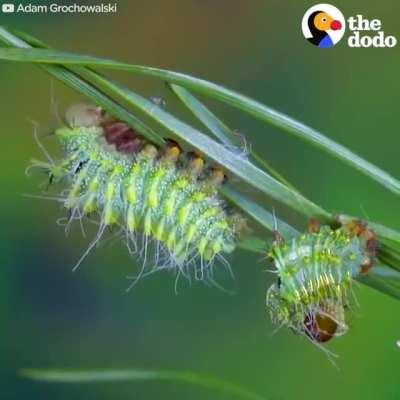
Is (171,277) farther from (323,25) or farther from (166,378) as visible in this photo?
(323,25)

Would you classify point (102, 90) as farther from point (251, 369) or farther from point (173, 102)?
point (251, 369)

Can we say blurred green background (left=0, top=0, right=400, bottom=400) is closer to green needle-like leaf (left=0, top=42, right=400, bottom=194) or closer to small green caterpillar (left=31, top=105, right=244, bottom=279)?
small green caterpillar (left=31, top=105, right=244, bottom=279)

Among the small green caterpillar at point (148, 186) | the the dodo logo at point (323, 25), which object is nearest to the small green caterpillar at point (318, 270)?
the small green caterpillar at point (148, 186)

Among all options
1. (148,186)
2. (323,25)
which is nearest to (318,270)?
(148,186)

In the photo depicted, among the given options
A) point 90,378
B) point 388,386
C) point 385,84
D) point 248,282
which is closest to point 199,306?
point 248,282

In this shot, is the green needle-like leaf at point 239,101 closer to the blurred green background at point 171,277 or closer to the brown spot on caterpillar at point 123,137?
the brown spot on caterpillar at point 123,137

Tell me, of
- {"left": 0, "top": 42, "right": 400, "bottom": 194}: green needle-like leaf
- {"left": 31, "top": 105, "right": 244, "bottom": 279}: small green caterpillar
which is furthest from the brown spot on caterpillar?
{"left": 0, "top": 42, "right": 400, "bottom": 194}: green needle-like leaf

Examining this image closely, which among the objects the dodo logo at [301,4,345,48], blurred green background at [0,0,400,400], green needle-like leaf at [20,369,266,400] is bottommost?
green needle-like leaf at [20,369,266,400]
